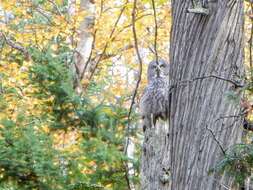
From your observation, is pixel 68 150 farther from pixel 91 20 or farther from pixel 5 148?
pixel 91 20

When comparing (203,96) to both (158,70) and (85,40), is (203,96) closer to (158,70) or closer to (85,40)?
(158,70)

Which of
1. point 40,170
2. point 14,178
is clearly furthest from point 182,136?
point 14,178

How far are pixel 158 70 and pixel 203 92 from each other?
70 cm

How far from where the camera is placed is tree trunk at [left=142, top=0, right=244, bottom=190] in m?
3.68

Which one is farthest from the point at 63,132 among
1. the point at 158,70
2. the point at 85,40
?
the point at 85,40

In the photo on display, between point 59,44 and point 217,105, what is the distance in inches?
258

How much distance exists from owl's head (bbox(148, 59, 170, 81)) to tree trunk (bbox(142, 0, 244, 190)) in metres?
0.38

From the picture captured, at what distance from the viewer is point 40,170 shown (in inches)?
216

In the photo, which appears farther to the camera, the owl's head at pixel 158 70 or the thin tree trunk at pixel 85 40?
the thin tree trunk at pixel 85 40

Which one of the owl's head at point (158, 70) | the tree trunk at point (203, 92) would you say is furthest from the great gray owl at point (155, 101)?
the tree trunk at point (203, 92)

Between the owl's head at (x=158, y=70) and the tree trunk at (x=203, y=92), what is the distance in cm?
38

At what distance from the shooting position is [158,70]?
4398 mm

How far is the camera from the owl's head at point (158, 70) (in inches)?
173

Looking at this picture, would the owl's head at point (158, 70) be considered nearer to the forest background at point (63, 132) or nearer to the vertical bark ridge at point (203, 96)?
the forest background at point (63, 132)
